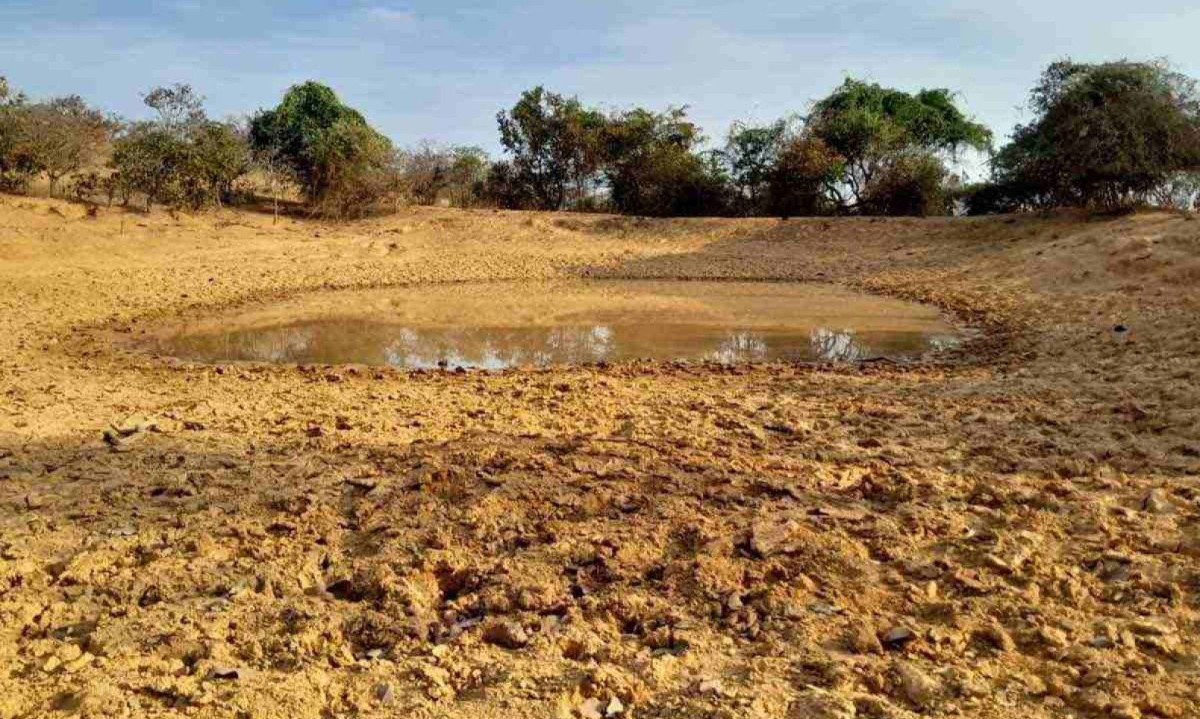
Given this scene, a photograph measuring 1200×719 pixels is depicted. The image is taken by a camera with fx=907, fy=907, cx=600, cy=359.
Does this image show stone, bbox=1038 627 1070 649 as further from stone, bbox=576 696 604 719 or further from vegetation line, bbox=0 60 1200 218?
vegetation line, bbox=0 60 1200 218

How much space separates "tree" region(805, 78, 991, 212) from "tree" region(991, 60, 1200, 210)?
443 cm

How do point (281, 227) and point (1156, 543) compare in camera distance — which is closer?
point (1156, 543)

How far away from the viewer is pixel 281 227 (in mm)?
19359

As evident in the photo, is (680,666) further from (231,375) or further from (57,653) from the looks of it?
(231,375)

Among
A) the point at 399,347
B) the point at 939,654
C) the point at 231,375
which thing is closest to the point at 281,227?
the point at 399,347

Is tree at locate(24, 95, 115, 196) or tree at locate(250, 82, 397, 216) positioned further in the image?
tree at locate(250, 82, 397, 216)

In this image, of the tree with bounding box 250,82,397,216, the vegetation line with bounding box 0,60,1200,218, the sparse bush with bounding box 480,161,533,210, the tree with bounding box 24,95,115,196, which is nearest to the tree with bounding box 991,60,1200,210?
the vegetation line with bounding box 0,60,1200,218

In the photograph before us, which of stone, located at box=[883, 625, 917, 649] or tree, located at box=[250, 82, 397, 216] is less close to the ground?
tree, located at box=[250, 82, 397, 216]

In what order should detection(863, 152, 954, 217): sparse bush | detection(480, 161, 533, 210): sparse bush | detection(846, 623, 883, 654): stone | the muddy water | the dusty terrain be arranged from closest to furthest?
1. the dusty terrain
2. detection(846, 623, 883, 654): stone
3. the muddy water
4. detection(863, 152, 954, 217): sparse bush
5. detection(480, 161, 533, 210): sparse bush

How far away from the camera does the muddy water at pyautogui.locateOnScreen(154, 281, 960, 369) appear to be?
374 inches

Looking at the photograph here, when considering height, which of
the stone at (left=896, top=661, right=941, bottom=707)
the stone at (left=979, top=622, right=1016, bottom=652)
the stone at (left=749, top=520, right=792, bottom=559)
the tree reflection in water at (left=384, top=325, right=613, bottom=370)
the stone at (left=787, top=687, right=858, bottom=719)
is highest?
the tree reflection in water at (left=384, top=325, right=613, bottom=370)

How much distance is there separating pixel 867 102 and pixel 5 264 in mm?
21002

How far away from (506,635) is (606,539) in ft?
2.82

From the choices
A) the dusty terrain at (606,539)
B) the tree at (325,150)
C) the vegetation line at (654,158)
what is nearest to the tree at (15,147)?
the vegetation line at (654,158)
